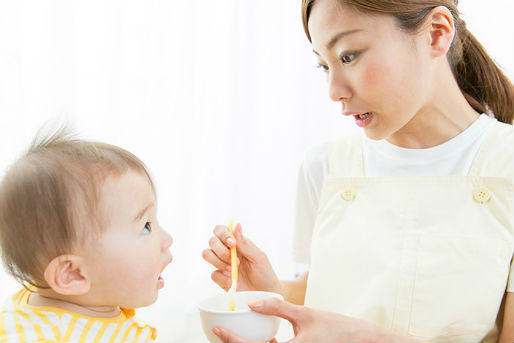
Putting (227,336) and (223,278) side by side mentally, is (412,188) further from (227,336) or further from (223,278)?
(227,336)

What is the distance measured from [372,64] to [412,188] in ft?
1.07

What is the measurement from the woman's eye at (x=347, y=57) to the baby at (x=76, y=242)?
0.52 meters

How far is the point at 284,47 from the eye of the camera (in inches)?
99.3

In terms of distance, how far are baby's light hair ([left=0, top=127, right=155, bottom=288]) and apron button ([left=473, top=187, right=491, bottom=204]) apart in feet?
2.67

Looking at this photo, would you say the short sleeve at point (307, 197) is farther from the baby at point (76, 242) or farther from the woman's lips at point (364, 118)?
the baby at point (76, 242)

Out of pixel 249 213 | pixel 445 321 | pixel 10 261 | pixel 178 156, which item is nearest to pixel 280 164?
pixel 249 213

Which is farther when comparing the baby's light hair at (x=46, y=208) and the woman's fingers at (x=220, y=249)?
the woman's fingers at (x=220, y=249)

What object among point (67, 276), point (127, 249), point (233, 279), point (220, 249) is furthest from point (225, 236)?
point (67, 276)

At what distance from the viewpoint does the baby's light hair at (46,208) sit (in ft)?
3.44

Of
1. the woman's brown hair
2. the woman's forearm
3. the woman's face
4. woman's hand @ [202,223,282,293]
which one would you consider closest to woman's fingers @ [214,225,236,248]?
woman's hand @ [202,223,282,293]

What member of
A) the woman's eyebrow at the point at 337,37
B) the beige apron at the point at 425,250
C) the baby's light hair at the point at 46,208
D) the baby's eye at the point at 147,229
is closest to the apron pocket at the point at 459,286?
the beige apron at the point at 425,250

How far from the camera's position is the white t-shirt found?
1377 millimetres

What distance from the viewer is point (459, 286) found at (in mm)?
1271

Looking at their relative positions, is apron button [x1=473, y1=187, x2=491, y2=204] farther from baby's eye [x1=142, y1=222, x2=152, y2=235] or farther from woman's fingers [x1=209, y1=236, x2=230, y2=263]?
baby's eye [x1=142, y1=222, x2=152, y2=235]
